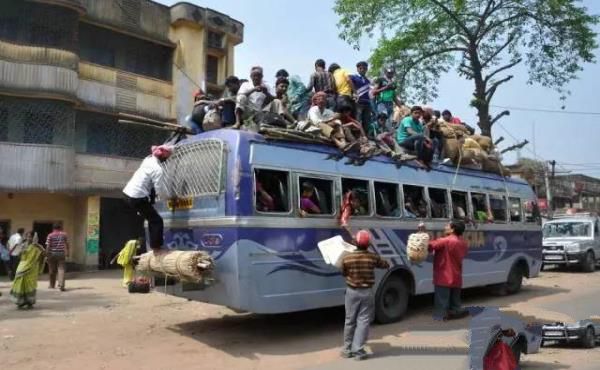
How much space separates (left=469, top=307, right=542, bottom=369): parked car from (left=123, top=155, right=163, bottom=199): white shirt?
4356mm

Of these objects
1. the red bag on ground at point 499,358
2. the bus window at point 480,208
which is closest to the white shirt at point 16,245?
the bus window at point 480,208

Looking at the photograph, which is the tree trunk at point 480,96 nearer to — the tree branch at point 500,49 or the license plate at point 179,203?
the tree branch at point 500,49

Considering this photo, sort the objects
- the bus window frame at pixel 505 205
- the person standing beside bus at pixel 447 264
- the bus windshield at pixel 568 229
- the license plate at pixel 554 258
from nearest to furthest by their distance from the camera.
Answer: the person standing beside bus at pixel 447 264, the bus window frame at pixel 505 205, the license plate at pixel 554 258, the bus windshield at pixel 568 229

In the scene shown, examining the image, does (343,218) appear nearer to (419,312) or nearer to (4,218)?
(419,312)

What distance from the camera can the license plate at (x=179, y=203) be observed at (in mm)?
7570

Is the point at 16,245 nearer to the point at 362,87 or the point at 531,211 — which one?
the point at 362,87

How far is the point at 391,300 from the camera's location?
9.06m

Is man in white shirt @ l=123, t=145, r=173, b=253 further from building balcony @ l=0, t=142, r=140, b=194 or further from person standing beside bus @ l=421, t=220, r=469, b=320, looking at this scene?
building balcony @ l=0, t=142, r=140, b=194

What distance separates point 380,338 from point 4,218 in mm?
14667

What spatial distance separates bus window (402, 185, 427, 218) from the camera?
9.42 metres

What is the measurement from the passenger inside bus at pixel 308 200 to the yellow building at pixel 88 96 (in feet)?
40.4

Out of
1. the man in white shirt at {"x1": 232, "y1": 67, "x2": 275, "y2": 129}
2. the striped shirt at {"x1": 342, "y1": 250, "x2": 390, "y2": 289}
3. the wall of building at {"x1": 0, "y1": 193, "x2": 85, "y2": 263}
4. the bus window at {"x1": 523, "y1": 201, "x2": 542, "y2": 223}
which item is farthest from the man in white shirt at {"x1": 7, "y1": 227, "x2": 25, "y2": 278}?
the bus window at {"x1": 523, "y1": 201, "x2": 542, "y2": 223}

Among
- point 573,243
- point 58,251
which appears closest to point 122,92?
point 58,251

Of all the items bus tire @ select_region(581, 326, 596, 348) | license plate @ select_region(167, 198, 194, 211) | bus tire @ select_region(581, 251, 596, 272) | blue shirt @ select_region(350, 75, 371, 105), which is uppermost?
blue shirt @ select_region(350, 75, 371, 105)
